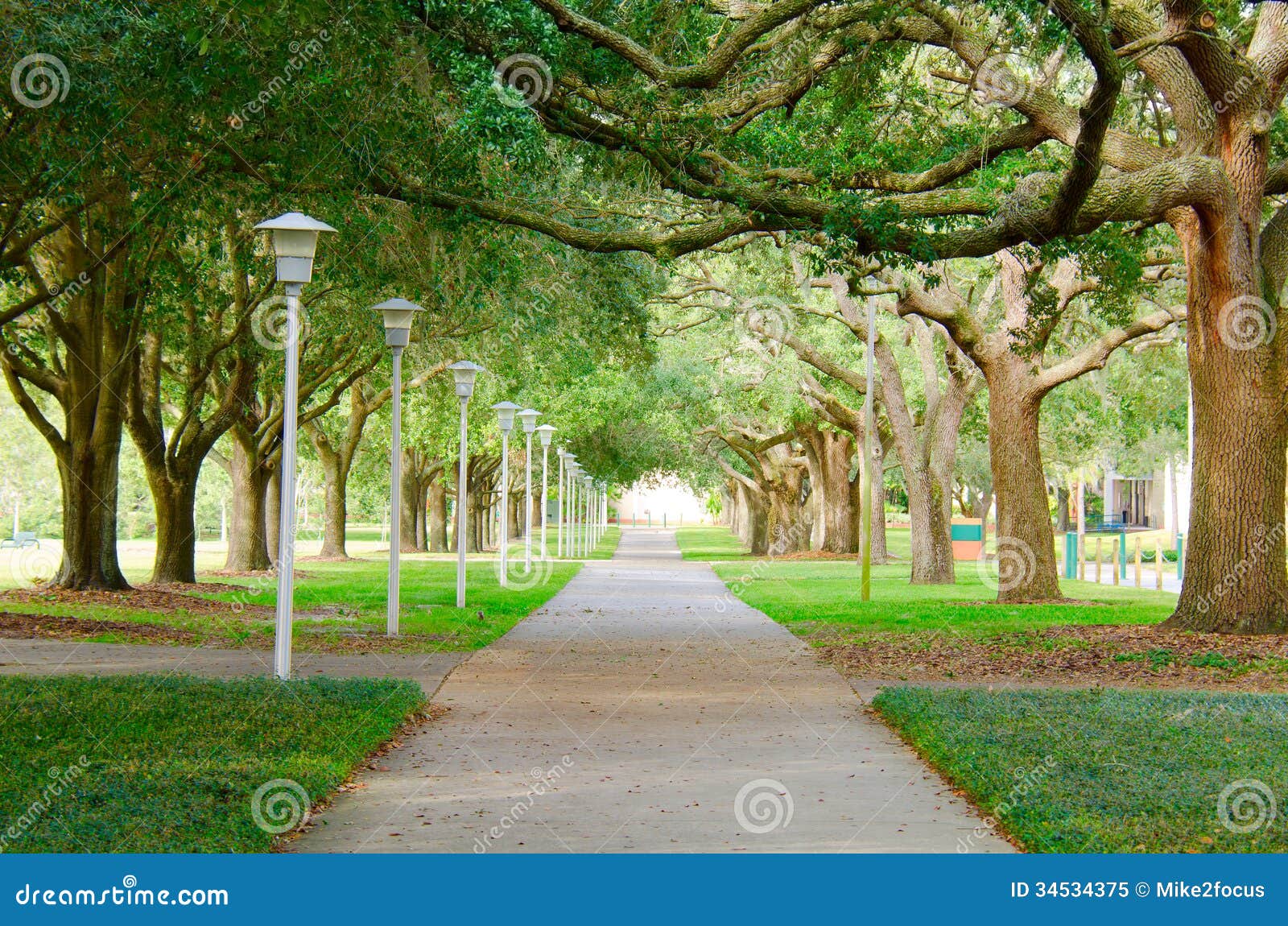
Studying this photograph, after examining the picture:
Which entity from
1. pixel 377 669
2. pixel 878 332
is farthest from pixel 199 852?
pixel 878 332

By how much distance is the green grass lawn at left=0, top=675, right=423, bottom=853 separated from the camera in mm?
5941

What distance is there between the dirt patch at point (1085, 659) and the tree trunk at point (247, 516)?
17.2 m

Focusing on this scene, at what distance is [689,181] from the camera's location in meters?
13.5

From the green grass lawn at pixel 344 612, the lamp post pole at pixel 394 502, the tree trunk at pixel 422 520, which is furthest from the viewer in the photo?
the tree trunk at pixel 422 520

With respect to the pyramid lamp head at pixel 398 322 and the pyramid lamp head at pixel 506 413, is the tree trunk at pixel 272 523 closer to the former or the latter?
Result: the pyramid lamp head at pixel 506 413

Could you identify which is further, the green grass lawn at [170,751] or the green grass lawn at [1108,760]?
the green grass lawn at [1108,760]

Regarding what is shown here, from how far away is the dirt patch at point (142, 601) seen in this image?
61.1 ft

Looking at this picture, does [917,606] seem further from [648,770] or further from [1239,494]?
[648,770]

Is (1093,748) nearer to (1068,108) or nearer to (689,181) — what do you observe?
(689,181)

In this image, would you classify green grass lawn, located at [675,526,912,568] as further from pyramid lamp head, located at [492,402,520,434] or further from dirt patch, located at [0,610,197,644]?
dirt patch, located at [0,610,197,644]

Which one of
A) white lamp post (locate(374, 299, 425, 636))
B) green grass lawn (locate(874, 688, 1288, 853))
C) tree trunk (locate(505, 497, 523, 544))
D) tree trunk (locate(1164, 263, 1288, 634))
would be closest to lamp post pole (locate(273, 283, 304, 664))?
white lamp post (locate(374, 299, 425, 636))

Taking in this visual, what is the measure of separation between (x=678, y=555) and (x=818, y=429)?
31.7ft

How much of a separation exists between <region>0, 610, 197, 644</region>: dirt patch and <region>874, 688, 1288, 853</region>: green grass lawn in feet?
26.6

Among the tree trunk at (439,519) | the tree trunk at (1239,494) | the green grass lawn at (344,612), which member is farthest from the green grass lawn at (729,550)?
the tree trunk at (1239,494)
